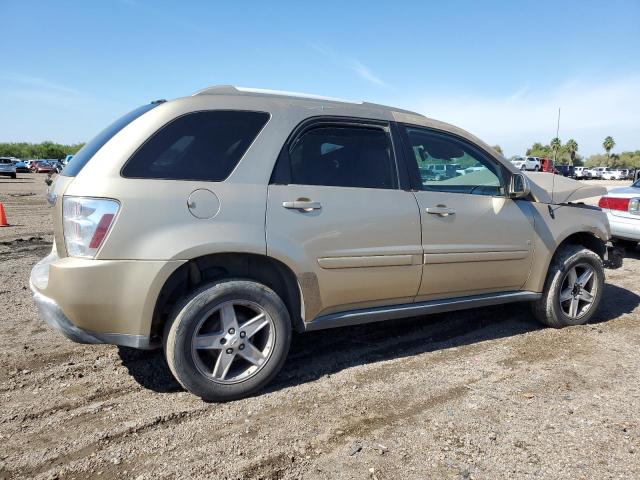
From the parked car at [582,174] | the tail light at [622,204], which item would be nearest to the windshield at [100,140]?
the tail light at [622,204]

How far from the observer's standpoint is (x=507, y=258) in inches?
156

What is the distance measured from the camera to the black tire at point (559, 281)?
432 cm

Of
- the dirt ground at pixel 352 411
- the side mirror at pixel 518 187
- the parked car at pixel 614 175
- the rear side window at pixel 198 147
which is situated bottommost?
the dirt ground at pixel 352 411

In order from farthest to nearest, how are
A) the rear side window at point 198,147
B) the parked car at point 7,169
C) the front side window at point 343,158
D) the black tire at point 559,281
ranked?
the parked car at point 7,169
the black tire at point 559,281
the front side window at point 343,158
the rear side window at point 198,147

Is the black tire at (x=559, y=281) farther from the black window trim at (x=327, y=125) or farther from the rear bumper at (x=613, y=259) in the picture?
the black window trim at (x=327, y=125)

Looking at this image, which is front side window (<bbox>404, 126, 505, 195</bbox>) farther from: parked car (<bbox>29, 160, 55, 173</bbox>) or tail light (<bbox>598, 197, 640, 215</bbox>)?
parked car (<bbox>29, 160, 55, 173</bbox>)

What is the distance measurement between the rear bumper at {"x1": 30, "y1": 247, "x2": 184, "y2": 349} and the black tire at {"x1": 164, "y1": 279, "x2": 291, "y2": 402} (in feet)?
0.58

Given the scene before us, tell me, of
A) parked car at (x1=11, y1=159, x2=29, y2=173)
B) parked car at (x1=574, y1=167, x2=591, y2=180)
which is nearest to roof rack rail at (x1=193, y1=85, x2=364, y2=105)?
parked car at (x1=11, y1=159, x2=29, y2=173)

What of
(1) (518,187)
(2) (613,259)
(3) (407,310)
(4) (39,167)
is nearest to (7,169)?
(4) (39,167)

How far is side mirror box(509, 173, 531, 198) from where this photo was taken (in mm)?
3924

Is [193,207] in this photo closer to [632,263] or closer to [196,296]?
[196,296]

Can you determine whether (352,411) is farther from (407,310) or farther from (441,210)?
(441,210)

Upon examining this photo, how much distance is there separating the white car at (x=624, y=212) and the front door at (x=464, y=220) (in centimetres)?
419

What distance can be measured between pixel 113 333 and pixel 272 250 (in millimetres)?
1052
